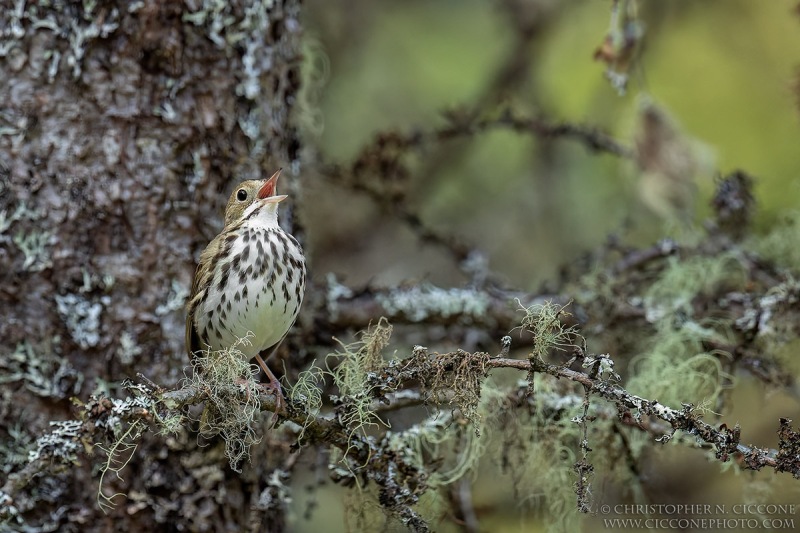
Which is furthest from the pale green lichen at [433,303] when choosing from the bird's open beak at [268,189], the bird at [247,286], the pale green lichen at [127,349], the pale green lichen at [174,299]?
the pale green lichen at [127,349]

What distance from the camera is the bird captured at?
328 cm

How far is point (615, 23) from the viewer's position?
3.42m

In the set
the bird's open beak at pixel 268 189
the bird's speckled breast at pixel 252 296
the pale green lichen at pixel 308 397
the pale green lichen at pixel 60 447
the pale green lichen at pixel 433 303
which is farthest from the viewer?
the pale green lichen at pixel 433 303

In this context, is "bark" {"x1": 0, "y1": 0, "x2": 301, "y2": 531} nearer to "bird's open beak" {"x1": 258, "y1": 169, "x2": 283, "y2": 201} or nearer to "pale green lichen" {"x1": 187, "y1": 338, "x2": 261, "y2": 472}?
"bird's open beak" {"x1": 258, "y1": 169, "x2": 283, "y2": 201}

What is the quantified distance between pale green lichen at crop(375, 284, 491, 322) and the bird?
534 millimetres

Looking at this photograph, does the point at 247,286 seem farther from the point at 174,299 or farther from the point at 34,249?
the point at 34,249

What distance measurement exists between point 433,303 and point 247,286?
823mm

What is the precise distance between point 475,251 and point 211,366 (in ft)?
6.31

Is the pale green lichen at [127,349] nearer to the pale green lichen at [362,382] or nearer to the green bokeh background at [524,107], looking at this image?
the pale green lichen at [362,382]

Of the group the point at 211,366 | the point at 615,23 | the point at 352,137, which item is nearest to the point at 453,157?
the point at 352,137

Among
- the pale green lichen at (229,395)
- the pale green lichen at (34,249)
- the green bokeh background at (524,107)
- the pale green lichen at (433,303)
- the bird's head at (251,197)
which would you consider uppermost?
the green bokeh background at (524,107)

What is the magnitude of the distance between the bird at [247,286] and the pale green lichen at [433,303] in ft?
1.75

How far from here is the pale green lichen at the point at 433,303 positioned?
382cm

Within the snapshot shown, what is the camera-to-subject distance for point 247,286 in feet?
10.9
